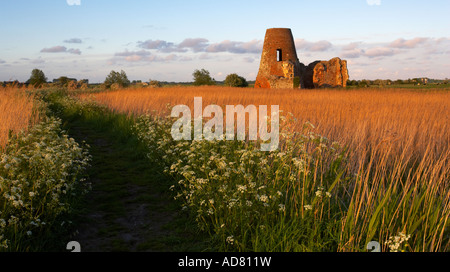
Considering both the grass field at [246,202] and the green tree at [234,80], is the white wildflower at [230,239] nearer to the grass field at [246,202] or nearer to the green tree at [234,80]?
the grass field at [246,202]

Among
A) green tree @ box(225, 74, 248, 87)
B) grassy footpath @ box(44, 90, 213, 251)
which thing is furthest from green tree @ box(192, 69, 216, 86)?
grassy footpath @ box(44, 90, 213, 251)

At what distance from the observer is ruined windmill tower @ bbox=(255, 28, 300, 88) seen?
27.4 metres

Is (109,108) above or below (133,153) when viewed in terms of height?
above

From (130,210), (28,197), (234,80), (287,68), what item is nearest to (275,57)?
(287,68)

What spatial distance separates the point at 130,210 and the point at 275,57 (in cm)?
2524

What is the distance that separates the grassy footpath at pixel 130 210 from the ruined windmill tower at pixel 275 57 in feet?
68.1

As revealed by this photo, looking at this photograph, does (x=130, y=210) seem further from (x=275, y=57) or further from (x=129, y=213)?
(x=275, y=57)

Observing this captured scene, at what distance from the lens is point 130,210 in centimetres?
458

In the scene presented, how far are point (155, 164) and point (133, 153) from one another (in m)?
1.42

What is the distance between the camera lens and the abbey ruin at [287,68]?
2680cm
